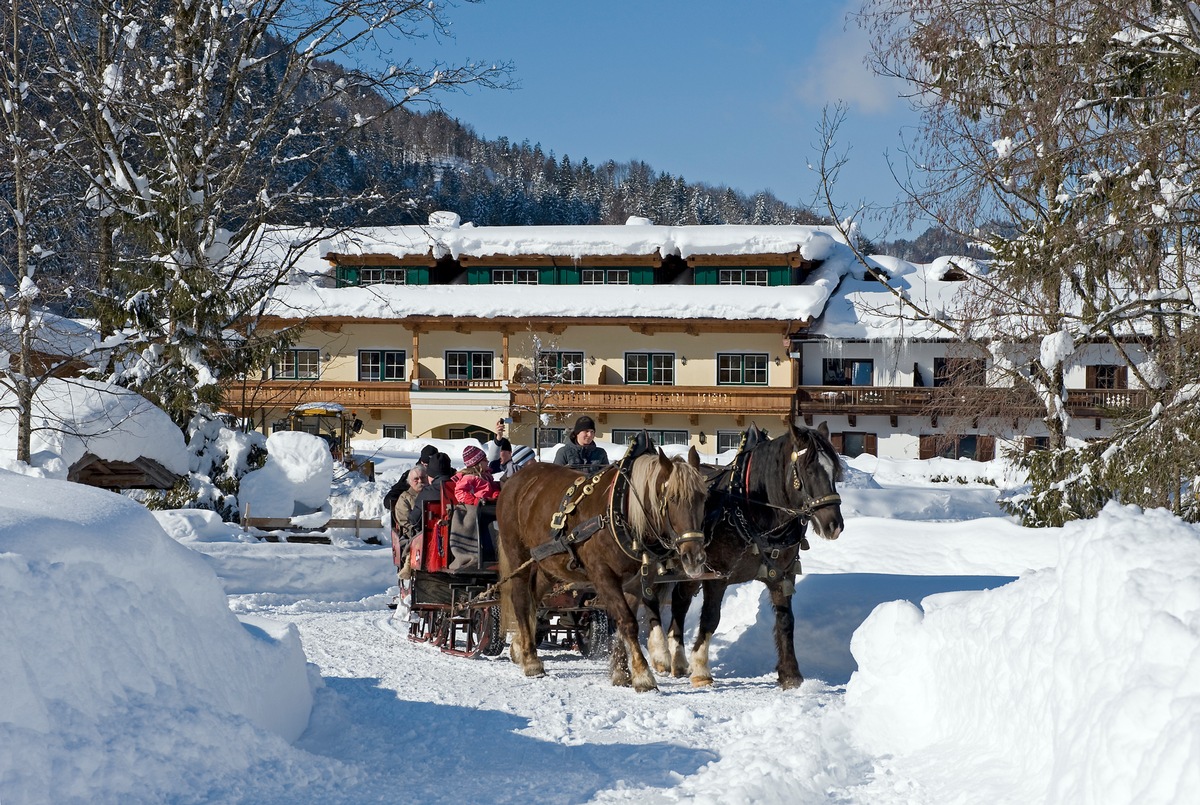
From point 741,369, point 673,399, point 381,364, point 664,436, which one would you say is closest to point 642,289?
point 673,399

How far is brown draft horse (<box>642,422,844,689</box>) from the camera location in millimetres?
8852

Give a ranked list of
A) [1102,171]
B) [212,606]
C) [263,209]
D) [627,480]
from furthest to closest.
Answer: [263,209], [1102,171], [627,480], [212,606]

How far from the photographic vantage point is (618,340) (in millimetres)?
44688

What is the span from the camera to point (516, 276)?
1836 inches

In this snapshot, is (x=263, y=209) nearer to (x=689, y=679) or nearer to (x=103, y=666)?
(x=689, y=679)

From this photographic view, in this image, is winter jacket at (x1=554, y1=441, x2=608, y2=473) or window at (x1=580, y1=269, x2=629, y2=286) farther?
window at (x1=580, y1=269, x2=629, y2=286)

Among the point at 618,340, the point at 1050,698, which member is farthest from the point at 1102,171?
the point at 618,340

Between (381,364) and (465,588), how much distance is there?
3540cm

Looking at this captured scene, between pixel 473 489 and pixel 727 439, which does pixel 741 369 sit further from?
pixel 473 489

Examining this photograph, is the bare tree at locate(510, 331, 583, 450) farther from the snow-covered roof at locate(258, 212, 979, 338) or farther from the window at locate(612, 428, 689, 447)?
the window at locate(612, 428, 689, 447)

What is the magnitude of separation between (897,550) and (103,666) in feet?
33.1

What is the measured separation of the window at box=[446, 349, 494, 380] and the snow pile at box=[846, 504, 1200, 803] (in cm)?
3930

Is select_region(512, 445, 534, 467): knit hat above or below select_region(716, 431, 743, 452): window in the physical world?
above

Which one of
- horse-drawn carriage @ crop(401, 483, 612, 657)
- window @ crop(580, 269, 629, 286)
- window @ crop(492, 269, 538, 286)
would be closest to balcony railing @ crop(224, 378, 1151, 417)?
window @ crop(492, 269, 538, 286)
